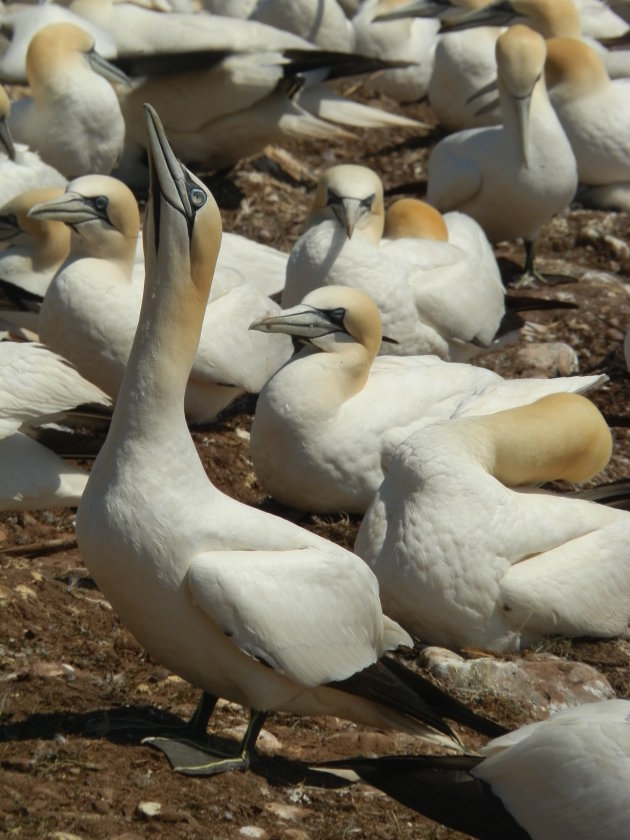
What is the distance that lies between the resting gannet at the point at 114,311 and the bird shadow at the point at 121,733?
2478mm

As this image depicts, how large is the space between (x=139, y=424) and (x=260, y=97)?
6.19 m

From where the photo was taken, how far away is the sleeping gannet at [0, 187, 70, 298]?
720cm

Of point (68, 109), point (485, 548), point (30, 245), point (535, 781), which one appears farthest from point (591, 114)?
point (535, 781)

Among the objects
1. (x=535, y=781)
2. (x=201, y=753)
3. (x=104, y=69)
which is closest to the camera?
(x=535, y=781)

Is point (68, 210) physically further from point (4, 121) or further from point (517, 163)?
point (517, 163)

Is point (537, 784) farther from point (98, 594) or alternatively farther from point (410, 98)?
point (410, 98)

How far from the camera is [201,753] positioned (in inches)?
150

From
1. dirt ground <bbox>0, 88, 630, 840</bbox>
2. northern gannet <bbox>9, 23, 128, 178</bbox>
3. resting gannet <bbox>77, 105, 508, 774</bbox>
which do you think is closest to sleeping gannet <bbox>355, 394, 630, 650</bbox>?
dirt ground <bbox>0, 88, 630, 840</bbox>

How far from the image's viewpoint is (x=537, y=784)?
3.46 m

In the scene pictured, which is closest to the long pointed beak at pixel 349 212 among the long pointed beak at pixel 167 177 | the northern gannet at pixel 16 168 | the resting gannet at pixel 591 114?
the northern gannet at pixel 16 168

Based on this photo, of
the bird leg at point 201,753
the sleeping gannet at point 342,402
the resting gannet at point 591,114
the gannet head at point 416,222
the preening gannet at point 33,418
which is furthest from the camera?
the resting gannet at point 591,114

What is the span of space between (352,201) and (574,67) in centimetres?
289

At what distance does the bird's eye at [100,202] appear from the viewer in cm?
666

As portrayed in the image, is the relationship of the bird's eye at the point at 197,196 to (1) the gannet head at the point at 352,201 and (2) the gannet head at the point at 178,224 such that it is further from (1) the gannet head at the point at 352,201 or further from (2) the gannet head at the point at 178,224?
(1) the gannet head at the point at 352,201
